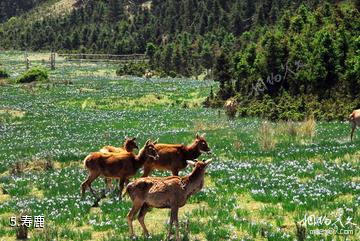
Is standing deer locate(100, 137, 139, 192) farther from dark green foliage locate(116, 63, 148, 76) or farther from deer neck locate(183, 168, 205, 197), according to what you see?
dark green foliage locate(116, 63, 148, 76)

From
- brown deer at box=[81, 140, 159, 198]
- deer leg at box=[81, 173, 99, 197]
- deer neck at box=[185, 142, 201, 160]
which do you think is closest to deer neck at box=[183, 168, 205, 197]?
brown deer at box=[81, 140, 159, 198]

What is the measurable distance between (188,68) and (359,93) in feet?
198

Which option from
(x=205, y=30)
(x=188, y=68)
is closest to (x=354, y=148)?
(x=188, y=68)

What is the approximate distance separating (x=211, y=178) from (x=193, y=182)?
6.00m

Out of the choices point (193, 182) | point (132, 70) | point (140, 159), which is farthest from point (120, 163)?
point (132, 70)

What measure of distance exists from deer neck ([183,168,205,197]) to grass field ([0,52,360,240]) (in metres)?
0.72

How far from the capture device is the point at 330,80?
37.4m

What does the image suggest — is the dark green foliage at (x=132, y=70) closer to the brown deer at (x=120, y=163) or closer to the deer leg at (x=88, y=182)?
the deer leg at (x=88, y=182)

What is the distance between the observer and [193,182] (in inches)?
420

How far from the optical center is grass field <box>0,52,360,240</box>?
→ 1111 cm

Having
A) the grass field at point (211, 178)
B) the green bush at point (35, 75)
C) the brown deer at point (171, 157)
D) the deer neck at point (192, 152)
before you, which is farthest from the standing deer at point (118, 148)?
the green bush at point (35, 75)

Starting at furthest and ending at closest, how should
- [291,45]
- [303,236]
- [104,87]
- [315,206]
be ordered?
[104,87], [291,45], [315,206], [303,236]

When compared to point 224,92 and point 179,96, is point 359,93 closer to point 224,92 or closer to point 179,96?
point 224,92

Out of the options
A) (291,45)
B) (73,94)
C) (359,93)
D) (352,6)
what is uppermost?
(352,6)
